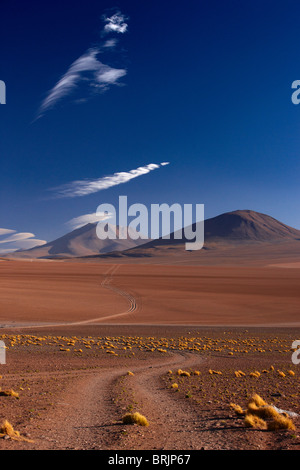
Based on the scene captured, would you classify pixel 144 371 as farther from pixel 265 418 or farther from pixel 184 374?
pixel 265 418

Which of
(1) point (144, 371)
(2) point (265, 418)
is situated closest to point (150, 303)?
(1) point (144, 371)

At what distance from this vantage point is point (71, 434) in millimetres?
8617

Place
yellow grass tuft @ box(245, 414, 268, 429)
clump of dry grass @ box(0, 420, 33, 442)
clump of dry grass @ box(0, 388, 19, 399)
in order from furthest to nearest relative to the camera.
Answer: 1. clump of dry grass @ box(0, 388, 19, 399)
2. yellow grass tuft @ box(245, 414, 268, 429)
3. clump of dry grass @ box(0, 420, 33, 442)

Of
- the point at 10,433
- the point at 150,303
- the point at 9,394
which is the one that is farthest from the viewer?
the point at 150,303

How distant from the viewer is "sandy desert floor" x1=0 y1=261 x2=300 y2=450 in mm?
8734

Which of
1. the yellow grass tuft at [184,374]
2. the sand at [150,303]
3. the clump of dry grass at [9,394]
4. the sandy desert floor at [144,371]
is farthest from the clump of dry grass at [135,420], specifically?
the sand at [150,303]

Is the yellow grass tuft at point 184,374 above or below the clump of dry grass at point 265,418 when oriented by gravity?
below

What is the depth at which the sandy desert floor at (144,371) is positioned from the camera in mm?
8734

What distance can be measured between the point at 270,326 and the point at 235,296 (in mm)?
20302

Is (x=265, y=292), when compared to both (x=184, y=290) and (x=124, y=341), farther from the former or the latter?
(x=124, y=341)

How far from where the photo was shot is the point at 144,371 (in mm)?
18594

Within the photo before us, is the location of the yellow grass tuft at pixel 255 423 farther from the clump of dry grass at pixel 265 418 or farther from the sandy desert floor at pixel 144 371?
the sandy desert floor at pixel 144 371

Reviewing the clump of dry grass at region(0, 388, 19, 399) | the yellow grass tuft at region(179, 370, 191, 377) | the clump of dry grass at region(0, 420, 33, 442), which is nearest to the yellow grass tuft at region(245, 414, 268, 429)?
the clump of dry grass at region(0, 420, 33, 442)

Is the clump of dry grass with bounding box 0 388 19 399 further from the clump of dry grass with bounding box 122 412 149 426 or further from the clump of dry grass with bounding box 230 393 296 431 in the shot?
the clump of dry grass with bounding box 230 393 296 431
